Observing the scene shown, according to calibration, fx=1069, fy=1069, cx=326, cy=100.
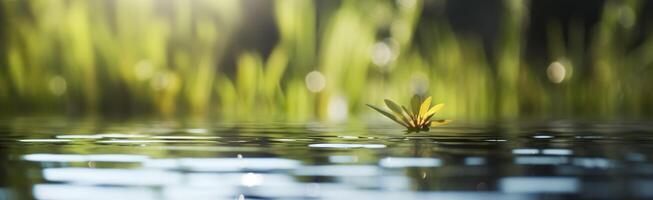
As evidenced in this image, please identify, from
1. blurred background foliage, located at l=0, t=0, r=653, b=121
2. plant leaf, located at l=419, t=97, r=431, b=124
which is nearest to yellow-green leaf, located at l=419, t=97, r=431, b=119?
plant leaf, located at l=419, t=97, r=431, b=124

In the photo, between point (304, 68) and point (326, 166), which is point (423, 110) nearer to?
point (326, 166)

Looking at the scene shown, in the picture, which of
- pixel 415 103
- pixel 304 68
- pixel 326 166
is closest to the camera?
pixel 326 166

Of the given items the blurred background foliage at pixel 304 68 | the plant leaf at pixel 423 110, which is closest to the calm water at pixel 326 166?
the plant leaf at pixel 423 110

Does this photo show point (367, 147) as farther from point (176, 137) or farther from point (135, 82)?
point (135, 82)

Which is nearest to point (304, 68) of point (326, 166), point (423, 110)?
point (423, 110)

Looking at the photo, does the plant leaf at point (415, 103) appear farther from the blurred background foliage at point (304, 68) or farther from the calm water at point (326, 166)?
the blurred background foliage at point (304, 68)
